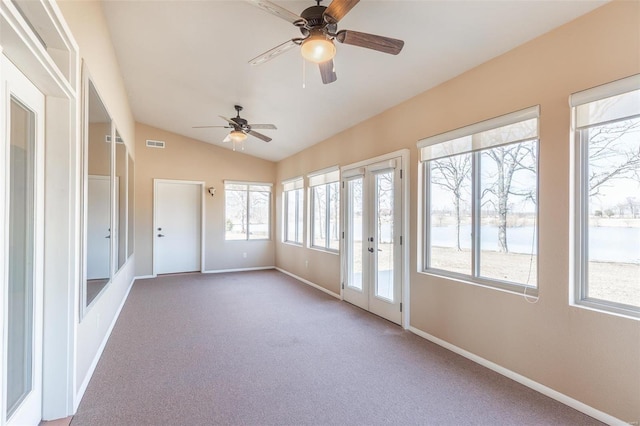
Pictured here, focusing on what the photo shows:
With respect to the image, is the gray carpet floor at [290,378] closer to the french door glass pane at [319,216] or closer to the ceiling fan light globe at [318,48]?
the french door glass pane at [319,216]

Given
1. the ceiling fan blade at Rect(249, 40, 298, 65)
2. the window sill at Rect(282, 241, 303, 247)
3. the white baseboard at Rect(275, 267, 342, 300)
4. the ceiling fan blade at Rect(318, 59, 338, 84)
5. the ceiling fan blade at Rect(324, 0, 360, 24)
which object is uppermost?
the ceiling fan blade at Rect(324, 0, 360, 24)

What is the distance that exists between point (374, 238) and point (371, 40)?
2.70m

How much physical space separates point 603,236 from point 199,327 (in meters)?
4.01

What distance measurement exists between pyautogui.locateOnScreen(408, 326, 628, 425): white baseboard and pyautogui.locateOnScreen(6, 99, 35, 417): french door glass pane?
3349 millimetres

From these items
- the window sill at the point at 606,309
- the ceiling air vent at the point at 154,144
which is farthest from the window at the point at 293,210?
the window sill at the point at 606,309

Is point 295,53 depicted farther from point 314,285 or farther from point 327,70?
point 314,285

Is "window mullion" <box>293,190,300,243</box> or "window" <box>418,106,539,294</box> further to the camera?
"window mullion" <box>293,190,300,243</box>

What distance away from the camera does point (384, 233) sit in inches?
165

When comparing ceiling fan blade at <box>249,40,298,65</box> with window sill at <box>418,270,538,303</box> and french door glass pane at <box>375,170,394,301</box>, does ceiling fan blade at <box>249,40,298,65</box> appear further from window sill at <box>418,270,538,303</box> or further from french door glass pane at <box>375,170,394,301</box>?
window sill at <box>418,270,538,303</box>

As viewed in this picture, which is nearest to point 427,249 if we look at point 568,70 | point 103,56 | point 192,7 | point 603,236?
point 603,236

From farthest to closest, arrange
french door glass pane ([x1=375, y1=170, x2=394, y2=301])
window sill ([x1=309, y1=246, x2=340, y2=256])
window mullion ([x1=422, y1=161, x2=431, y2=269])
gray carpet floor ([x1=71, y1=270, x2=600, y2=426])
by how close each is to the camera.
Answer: window sill ([x1=309, y1=246, x2=340, y2=256]), french door glass pane ([x1=375, y1=170, x2=394, y2=301]), window mullion ([x1=422, y1=161, x2=431, y2=269]), gray carpet floor ([x1=71, y1=270, x2=600, y2=426])

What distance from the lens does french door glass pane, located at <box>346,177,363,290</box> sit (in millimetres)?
4730

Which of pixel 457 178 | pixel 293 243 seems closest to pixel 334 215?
pixel 293 243

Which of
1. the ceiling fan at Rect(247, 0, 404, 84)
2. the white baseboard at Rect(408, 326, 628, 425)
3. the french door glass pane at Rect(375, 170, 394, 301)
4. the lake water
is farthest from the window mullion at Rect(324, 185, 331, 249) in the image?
the ceiling fan at Rect(247, 0, 404, 84)
